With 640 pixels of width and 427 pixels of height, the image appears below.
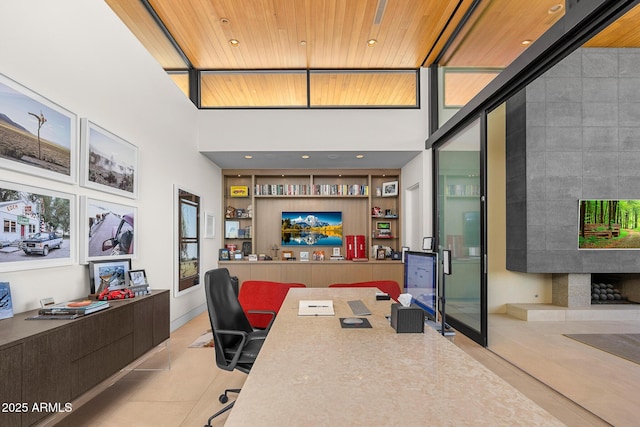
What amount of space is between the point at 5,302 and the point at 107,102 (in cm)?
191

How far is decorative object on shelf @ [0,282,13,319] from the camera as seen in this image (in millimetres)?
1957

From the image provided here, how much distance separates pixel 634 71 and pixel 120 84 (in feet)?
21.3

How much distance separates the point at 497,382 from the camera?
3.83 feet

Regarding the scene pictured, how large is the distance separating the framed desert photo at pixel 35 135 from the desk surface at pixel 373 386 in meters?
1.93

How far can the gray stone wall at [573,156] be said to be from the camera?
16.1 feet

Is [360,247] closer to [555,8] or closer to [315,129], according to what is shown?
[315,129]

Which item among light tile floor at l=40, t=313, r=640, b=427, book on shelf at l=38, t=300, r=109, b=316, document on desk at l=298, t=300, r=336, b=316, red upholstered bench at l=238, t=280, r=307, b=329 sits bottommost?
light tile floor at l=40, t=313, r=640, b=427

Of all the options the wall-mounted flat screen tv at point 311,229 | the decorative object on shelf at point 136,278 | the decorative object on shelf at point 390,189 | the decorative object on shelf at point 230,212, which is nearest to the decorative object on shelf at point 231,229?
the decorative object on shelf at point 230,212

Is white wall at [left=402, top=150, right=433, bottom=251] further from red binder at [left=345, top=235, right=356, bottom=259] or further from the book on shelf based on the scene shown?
the book on shelf

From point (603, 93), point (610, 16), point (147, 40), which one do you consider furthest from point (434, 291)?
point (603, 93)

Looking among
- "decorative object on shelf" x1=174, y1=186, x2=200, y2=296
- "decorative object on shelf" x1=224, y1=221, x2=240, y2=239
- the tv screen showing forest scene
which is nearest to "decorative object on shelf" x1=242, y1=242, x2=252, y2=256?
"decorative object on shelf" x1=224, y1=221, x2=240, y2=239

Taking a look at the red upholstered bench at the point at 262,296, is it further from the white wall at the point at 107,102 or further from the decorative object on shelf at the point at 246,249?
the decorative object on shelf at the point at 246,249

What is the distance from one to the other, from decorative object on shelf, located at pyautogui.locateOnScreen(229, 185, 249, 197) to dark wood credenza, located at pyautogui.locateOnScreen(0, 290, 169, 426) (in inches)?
165

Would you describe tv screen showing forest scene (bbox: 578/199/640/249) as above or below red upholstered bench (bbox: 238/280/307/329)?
above
